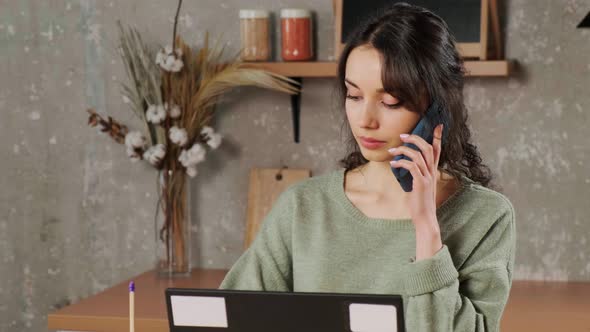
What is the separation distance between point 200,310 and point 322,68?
58.2 inches

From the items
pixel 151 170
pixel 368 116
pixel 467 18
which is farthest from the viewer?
A: pixel 151 170

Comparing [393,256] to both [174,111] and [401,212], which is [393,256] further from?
[174,111]

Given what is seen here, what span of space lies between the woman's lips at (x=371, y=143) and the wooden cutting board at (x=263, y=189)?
125cm

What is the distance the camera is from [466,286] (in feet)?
4.81

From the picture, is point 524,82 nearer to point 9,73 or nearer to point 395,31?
point 395,31

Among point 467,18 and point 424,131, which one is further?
point 467,18

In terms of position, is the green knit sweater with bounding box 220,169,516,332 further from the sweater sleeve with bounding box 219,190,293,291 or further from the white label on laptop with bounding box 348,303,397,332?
the white label on laptop with bounding box 348,303,397,332

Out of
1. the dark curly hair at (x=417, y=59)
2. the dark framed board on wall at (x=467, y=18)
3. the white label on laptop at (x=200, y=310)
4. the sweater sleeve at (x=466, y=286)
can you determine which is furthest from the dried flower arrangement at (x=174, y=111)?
the white label on laptop at (x=200, y=310)

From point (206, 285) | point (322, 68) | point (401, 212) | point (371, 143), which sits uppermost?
point (322, 68)

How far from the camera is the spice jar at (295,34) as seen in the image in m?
2.57

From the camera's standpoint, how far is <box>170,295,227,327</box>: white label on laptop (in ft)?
3.71

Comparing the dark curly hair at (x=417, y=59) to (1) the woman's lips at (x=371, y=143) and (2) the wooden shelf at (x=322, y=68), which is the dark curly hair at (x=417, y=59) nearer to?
(1) the woman's lips at (x=371, y=143)

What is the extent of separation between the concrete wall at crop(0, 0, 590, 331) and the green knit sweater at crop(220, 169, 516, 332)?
1.05 m

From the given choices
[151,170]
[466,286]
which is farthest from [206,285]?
[466,286]
